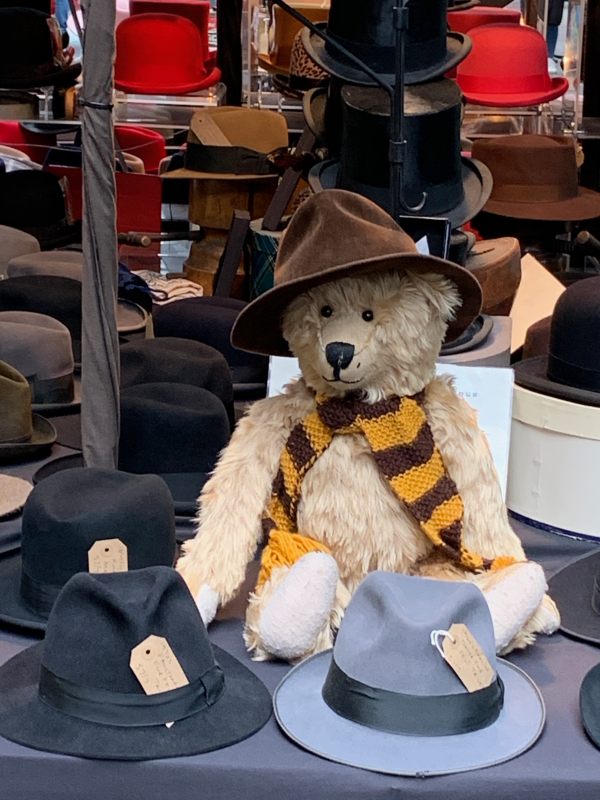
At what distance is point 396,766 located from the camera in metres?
1.31

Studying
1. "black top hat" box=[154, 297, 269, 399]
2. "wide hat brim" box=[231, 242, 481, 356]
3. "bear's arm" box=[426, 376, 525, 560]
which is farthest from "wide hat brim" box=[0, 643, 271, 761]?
"black top hat" box=[154, 297, 269, 399]

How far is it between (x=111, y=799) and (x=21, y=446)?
3.28 ft

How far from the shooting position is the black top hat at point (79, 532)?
5.09 feet

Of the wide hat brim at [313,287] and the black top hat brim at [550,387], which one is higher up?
the wide hat brim at [313,287]

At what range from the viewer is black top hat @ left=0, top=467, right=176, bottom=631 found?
1.55 metres

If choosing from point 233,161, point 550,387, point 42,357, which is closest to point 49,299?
point 42,357

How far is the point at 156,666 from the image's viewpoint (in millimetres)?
1345

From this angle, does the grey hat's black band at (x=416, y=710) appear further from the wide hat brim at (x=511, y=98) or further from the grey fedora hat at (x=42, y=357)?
the wide hat brim at (x=511, y=98)

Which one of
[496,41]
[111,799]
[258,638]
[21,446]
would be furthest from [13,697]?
[496,41]

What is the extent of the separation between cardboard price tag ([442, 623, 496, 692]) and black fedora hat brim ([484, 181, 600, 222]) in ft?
9.71

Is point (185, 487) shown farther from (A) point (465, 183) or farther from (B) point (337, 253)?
(A) point (465, 183)

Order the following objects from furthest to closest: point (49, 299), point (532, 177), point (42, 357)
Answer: point (532, 177), point (49, 299), point (42, 357)

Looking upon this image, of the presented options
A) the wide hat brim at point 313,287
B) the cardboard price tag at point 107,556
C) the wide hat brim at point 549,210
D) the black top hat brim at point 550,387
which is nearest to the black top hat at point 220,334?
the black top hat brim at point 550,387

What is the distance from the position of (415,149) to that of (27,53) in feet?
8.13
